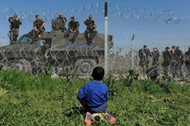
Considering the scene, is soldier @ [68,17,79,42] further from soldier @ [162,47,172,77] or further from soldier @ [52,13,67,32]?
soldier @ [162,47,172,77]

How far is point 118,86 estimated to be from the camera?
1078cm

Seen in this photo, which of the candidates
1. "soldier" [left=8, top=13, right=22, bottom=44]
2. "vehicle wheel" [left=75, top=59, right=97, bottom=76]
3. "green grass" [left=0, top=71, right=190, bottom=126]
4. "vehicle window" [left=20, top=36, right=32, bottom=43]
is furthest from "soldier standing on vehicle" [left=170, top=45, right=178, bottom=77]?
"soldier" [left=8, top=13, right=22, bottom=44]

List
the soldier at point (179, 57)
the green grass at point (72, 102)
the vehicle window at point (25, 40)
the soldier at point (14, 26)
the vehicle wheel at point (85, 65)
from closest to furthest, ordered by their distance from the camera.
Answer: the green grass at point (72, 102)
the soldier at point (179, 57)
the vehicle wheel at point (85, 65)
the soldier at point (14, 26)
the vehicle window at point (25, 40)

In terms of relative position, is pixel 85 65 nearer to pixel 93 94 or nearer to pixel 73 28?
pixel 73 28

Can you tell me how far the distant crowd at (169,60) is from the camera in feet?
48.4

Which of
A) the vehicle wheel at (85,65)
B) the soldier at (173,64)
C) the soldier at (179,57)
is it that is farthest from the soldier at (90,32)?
the soldier at (179,57)

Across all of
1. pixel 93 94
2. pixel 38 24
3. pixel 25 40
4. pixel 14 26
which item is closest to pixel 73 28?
pixel 38 24

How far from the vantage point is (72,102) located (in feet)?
28.3

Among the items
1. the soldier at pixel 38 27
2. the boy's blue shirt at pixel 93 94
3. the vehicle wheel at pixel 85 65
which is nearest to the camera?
the boy's blue shirt at pixel 93 94

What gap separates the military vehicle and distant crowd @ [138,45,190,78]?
4.77 feet

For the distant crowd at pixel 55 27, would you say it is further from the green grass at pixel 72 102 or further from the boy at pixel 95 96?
the boy at pixel 95 96

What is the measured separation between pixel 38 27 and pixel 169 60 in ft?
17.1

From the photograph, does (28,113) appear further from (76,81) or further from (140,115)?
(76,81)

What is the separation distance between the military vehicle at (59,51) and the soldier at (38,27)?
172mm
